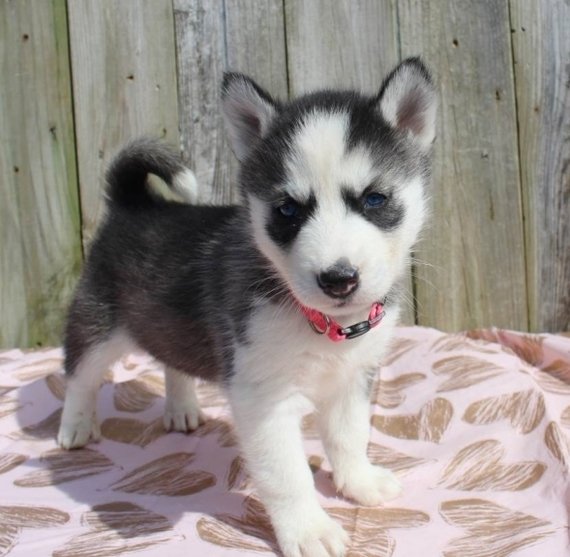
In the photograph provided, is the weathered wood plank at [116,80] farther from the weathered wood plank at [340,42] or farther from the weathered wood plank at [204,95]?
the weathered wood plank at [340,42]

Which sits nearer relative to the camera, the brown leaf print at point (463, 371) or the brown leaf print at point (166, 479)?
the brown leaf print at point (166, 479)

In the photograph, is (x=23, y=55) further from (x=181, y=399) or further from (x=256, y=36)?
(x=181, y=399)

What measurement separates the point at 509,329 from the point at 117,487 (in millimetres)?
2333

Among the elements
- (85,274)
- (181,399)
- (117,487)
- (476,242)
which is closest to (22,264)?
(85,274)

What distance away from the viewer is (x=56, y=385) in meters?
3.72

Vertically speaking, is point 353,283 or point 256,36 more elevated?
point 256,36

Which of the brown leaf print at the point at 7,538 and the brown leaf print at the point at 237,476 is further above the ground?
the brown leaf print at the point at 7,538

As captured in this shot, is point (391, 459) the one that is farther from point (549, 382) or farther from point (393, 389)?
point (549, 382)

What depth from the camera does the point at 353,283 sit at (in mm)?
1937

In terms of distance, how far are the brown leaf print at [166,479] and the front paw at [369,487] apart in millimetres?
539

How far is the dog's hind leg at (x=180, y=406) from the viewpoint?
3293 millimetres

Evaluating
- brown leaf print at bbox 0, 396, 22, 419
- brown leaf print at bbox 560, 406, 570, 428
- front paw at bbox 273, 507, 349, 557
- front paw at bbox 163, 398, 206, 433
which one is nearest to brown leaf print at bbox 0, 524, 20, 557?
front paw at bbox 273, 507, 349, 557

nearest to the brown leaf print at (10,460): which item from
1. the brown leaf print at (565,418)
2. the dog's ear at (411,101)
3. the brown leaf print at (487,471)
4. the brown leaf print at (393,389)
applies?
the brown leaf print at (393,389)

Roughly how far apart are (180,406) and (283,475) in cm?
116
